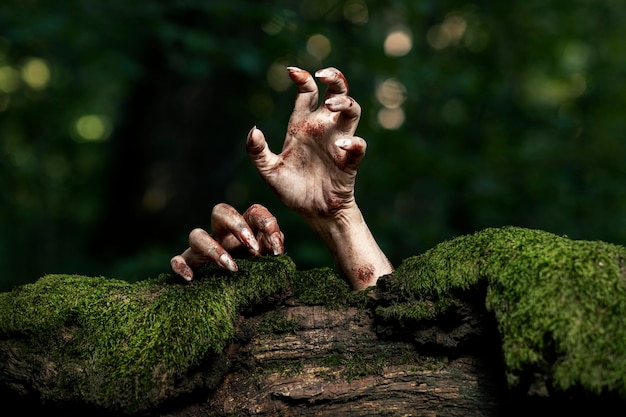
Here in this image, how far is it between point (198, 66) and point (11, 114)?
7.28 m

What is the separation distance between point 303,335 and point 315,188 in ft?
2.46

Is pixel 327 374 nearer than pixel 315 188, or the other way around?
pixel 327 374

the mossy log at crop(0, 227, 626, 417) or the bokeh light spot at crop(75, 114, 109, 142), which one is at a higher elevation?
the bokeh light spot at crop(75, 114, 109, 142)

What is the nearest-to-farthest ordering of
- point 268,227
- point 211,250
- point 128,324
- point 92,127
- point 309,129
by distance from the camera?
point 128,324 → point 211,250 → point 268,227 → point 309,129 → point 92,127

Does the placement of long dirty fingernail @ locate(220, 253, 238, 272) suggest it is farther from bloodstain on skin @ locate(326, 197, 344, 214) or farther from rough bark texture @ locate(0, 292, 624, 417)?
bloodstain on skin @ locate(326, 197, 344, 214)

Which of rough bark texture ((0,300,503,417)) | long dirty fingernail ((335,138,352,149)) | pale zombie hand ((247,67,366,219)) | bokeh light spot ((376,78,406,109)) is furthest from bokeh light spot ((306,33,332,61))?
rough bark texture ((0,300,503,417))

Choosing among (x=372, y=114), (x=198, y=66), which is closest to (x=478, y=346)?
(x=198, y=66)

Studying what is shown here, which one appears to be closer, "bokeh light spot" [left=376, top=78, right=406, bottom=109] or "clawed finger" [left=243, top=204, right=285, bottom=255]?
"clawed finger" [left=243, top=204, right=285, bottom=255]

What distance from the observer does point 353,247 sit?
3.26m

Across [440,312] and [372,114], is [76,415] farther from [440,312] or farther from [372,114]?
[372,114]

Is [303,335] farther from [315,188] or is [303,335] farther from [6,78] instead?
[6,78]

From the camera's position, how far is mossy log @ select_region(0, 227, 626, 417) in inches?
98.6

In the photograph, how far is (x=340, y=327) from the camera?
9.48 ft

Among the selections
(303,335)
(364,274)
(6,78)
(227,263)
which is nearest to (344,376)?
(303,335)
